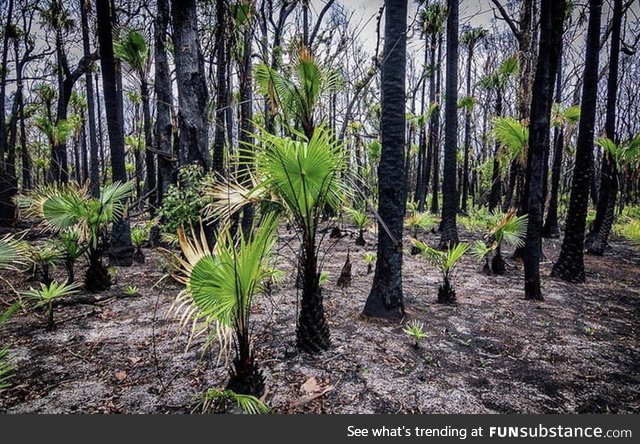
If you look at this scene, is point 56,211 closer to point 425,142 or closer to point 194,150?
point 194,150

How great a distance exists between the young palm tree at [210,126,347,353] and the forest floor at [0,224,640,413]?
0.50m

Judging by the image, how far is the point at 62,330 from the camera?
14.1ft

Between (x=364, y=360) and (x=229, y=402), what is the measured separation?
140cm

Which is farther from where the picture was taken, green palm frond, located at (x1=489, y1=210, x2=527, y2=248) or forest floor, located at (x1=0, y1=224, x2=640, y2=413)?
green palm frond, located at (x1=489, y1=210, x2=527, y2=248)

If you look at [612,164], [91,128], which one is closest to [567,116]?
[612,164]

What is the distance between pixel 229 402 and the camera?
2.78 meters

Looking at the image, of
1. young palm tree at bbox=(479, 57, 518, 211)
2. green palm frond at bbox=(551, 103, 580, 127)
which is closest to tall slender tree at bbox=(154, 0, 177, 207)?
young palm tree at bbox=(479, 57, 518, 211)

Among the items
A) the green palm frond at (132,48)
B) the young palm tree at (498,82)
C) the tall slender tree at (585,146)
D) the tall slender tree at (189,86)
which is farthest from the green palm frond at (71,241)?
the young palm tree at (498,82)

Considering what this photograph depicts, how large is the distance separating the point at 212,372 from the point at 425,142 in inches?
779

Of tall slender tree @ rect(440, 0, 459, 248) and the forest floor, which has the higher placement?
tall slender tree @ rect(440, 0, 459, 248)

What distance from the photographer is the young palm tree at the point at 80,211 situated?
517 cm

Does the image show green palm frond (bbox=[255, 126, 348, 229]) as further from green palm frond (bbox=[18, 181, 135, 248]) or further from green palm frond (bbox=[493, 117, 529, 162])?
green palm frond (bbox=[493, 117, 529, 162])

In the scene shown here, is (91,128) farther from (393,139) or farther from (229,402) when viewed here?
(229,402)

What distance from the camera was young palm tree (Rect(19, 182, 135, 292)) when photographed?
5172 millimetres
